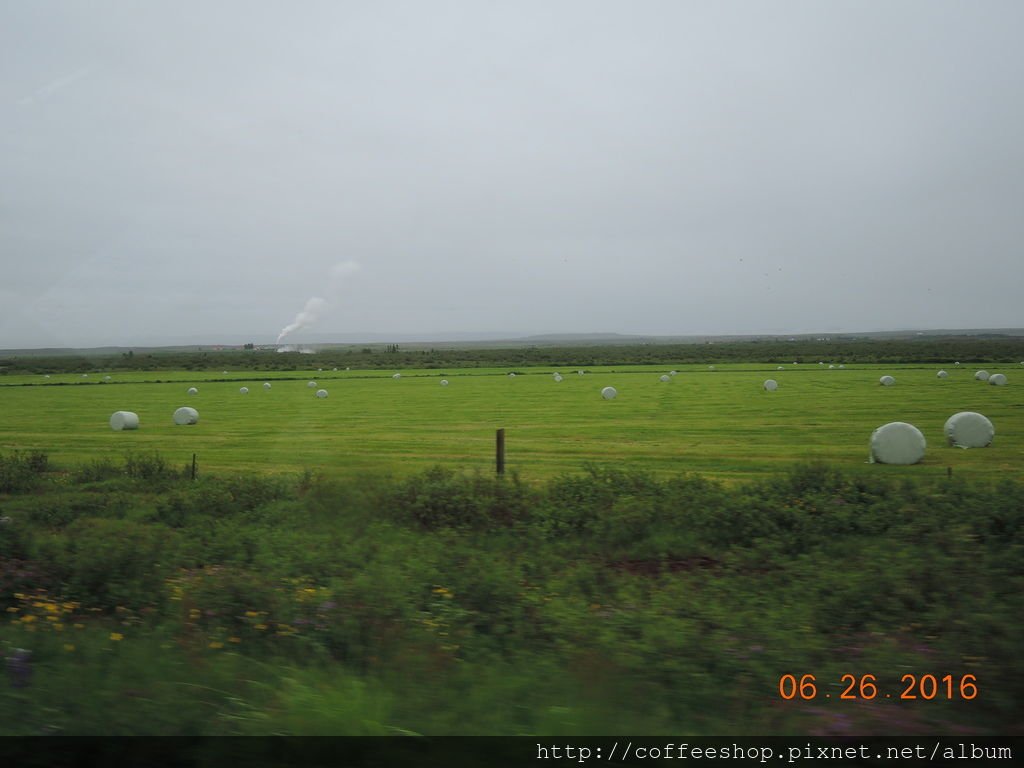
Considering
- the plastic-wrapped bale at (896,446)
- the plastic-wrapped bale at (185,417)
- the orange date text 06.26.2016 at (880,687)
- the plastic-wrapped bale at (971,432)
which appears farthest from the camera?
the plastic-wrapped bale at (185,417)

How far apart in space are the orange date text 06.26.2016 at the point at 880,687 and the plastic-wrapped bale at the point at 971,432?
18399 mm

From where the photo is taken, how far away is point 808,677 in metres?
5.50

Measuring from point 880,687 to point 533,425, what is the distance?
24.3m

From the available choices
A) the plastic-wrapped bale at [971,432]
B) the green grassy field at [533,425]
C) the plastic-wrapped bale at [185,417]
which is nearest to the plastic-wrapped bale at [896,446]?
the green grassy field at [533,425]

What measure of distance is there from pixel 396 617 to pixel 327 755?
9.62ft

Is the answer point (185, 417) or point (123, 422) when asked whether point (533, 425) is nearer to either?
point (185, 417)

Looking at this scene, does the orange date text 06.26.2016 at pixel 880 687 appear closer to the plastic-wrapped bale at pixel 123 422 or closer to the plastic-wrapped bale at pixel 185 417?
the plastic-wrapped bale at pixel 123 422

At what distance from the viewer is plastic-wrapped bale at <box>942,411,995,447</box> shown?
69.2 feet

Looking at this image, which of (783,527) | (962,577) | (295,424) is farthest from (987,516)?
(295,424)

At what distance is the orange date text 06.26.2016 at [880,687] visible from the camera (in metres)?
5.03

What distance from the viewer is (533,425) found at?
2948 cm

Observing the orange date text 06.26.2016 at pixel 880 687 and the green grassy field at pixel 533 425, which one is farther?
the green grassy field at pixel 533 425

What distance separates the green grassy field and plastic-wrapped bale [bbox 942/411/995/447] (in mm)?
444

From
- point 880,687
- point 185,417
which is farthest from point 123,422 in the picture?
point 880,687
